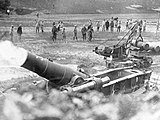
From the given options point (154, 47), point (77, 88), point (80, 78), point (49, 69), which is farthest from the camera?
point (154, 47)

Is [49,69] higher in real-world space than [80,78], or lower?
higher

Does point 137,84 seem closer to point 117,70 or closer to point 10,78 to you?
point 117,70

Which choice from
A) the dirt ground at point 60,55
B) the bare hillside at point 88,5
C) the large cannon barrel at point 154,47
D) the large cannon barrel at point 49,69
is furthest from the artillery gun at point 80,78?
the bare hillside at point 88,5

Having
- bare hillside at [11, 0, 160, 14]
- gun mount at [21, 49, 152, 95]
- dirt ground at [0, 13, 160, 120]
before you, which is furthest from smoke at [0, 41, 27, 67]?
bare hillside at [11, 0, 160, 14]

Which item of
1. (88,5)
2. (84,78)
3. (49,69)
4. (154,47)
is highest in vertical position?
(88,5)

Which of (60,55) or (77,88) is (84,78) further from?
(60,55)

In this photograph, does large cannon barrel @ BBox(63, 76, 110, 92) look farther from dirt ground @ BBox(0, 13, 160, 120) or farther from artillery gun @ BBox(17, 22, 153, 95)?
A: dirt ground @ BBox(0, 13, 160, 120)

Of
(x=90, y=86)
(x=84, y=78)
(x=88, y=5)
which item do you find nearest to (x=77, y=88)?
(x=90, y=86)

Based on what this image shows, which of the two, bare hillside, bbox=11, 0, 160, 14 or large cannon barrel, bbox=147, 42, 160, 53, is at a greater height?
bare hillside, bbox=11, 0, 160, 14
